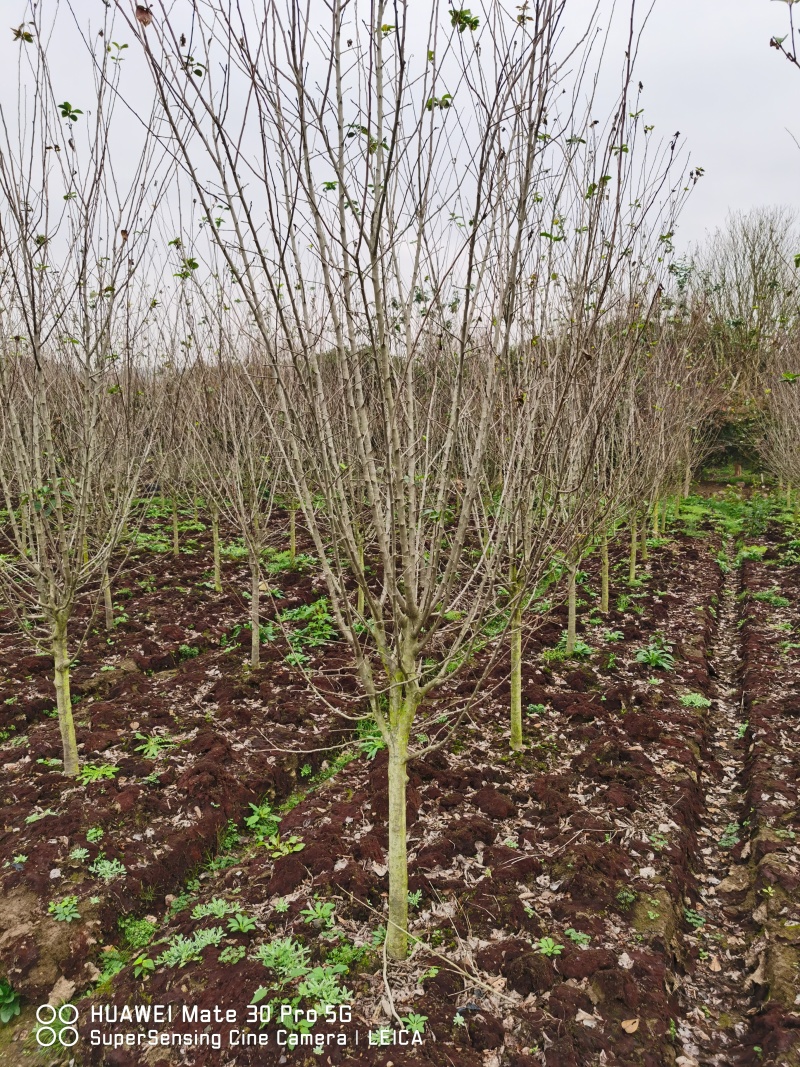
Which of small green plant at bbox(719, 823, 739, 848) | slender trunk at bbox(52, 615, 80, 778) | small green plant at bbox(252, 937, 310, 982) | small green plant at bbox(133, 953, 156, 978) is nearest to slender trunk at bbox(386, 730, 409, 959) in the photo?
small green plant at bbox(252, 937, 310, 982)

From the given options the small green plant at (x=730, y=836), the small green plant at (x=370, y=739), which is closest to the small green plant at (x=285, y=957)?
the small green plant at (x=370, y=739)

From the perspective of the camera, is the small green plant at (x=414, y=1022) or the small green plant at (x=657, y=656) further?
the small green plant at (x=657, y=656)

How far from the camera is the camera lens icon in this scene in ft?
8.55

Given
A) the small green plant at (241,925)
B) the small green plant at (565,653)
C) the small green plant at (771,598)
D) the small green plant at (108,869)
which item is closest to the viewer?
the small green plant at (241,925)

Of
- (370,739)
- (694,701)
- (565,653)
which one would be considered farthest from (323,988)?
(565,653)

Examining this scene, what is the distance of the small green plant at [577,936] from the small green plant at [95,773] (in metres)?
3.17

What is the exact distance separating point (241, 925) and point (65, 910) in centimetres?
98

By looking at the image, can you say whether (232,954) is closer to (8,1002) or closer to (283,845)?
(283,845)

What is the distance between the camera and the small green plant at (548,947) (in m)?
2.80

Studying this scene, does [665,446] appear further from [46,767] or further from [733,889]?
[46,767]

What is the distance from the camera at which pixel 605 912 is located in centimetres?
310

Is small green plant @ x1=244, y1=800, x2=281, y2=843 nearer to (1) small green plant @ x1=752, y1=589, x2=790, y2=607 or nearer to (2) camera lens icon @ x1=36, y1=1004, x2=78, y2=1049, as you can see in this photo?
(2) camera lens icon @ x1=36, y1=1004, x2=78, y2=1049

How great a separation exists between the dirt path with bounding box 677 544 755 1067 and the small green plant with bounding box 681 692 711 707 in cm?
12

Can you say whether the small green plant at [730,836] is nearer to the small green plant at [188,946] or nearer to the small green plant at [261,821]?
the small green plant at [261,821]
